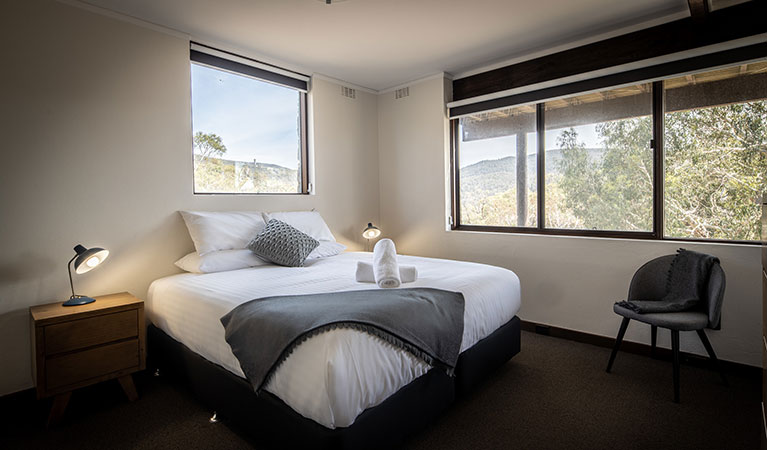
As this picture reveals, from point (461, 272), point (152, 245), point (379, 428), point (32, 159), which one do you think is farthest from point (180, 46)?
point (379, 428)

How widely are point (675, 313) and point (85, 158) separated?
13.2ft

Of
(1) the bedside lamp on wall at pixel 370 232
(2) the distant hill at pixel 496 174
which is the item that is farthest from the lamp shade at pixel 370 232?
(2) the distant hill at pixel 496 174

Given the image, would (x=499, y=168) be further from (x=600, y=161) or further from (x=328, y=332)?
(x=328, y=332)

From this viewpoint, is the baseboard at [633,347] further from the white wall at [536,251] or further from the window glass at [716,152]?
the window glass at [716,152]

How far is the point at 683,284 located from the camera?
2.55 metres

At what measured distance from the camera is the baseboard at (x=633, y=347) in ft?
8.44

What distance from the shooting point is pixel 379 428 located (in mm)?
1591

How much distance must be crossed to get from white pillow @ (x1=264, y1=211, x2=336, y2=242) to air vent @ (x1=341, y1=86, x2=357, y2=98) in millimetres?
1477

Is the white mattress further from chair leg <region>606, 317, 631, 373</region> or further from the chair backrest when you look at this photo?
the chair backrest

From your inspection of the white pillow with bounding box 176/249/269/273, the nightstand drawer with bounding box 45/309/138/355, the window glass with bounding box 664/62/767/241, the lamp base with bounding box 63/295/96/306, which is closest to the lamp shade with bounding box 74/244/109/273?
the lamp base with bounding box 63/295/96/306

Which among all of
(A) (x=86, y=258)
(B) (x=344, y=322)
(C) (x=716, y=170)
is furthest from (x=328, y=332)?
(C) (x=716, y=170)

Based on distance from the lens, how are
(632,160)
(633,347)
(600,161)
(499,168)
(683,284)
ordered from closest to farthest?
1. (683,284)
2. (633,347)
3. (632,160)
4. (600,161)
5. (499,168)

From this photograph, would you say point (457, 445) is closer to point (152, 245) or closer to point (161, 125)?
point (152, 245)

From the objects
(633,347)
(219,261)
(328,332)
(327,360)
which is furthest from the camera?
(633,347)
